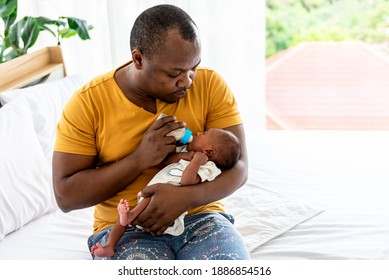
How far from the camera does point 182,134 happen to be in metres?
1.35

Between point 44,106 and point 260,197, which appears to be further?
point 44,106

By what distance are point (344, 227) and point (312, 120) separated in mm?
3139

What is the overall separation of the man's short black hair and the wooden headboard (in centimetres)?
86

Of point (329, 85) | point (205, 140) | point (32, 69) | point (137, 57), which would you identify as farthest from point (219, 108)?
point (329, 85)

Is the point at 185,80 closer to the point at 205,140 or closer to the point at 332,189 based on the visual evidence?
the point at 205,140

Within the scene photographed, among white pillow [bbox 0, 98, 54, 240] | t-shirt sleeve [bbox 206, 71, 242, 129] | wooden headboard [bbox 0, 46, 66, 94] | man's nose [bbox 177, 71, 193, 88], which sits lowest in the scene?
white pillow [bbox 0, 98, 54, 240]

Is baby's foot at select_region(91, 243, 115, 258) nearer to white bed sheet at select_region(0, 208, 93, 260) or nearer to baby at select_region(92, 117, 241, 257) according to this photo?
baby at select_region(92, 117, 241, 257)

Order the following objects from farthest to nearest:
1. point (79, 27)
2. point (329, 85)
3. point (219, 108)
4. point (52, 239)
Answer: point (329, 85)
point (79, 27)
point (52, 239)
point (219, 108)

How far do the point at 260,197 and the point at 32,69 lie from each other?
1019mm

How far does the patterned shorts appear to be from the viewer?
4.17 ft

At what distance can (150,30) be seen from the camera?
1291mm

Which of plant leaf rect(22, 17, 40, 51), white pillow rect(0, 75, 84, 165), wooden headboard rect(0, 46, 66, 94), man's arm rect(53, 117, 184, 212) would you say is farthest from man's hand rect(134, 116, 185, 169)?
plant leaf rect(22, 17, 40, 51)

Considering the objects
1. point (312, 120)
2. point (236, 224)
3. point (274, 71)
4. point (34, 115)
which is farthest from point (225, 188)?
point (274, 71)

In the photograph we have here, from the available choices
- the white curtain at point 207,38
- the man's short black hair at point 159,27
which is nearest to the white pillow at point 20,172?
the man's short black hair at point 159,27
